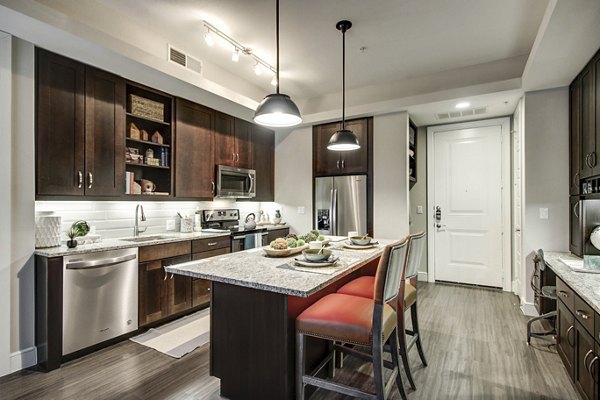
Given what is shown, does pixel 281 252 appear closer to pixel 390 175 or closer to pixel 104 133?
pixel 104 133

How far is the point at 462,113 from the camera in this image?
418 centimetres

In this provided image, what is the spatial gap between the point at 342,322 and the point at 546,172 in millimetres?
3059

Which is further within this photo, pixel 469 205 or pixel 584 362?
pixel 469 205

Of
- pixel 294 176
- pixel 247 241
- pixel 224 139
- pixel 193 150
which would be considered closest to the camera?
pixel 193 150

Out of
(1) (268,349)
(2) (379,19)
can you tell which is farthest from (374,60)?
(1) (268,349)

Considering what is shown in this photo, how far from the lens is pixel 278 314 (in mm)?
1655

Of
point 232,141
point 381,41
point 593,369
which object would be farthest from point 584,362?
point 232,141

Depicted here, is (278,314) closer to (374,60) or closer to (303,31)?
(303,31)

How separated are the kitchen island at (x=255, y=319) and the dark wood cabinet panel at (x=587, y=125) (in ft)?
7.48

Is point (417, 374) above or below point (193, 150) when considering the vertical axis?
below

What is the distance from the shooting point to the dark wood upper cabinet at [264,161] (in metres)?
4.82

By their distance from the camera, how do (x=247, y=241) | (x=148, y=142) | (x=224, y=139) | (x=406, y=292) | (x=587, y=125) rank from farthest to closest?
1. (x=224, y=139)
2. (x=247, y=241)
3. (x=148, y=142)
4. (x=587, y=125)
5. (x=406, y=292)

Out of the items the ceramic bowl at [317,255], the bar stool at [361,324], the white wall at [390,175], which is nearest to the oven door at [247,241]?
the white wall at [390,175]

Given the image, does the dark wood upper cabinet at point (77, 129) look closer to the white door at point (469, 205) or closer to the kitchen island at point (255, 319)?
the kitchen island at point (255, 319)
